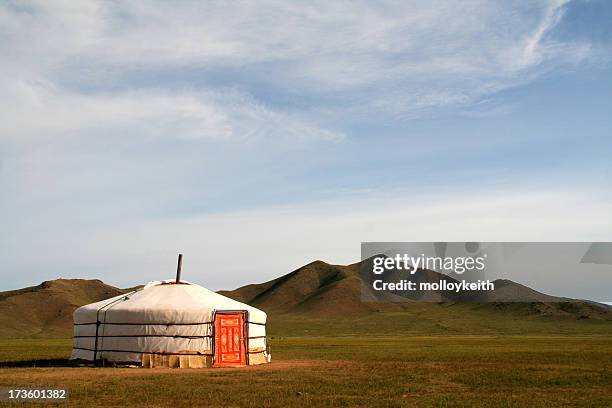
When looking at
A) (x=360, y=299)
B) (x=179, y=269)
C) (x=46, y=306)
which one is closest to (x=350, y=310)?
(x=360, y=299)

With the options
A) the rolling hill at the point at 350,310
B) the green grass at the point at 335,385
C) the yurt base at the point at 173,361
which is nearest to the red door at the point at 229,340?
the yurt base at the point at 173,361

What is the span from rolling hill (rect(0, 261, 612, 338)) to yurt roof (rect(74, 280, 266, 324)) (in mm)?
77070

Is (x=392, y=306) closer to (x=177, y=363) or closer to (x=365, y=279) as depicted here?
(x=365, y=279)

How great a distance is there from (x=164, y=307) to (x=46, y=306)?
404 feet

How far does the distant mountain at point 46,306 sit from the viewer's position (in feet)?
395

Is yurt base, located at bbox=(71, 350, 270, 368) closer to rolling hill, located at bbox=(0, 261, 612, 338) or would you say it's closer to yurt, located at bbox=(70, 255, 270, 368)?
yurt, located at bbox=(70, 255, 270, 368)

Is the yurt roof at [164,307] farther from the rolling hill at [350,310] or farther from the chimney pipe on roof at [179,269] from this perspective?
the rolling hill at [350,310]

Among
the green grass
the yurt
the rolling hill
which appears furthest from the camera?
the rolling hill

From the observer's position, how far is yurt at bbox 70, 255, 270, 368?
2358 cm

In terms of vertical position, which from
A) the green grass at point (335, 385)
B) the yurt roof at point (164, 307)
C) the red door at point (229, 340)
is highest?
the yurt roof at point (164, 307)

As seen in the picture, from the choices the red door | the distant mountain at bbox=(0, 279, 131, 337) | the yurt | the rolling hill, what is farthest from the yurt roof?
the distant mountain at bbox=(0, 279, 131, 337)

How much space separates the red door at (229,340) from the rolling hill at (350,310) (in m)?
77.9

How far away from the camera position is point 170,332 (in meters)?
23.6

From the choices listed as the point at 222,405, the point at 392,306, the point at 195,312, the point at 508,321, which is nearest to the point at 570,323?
the point at 508,321
